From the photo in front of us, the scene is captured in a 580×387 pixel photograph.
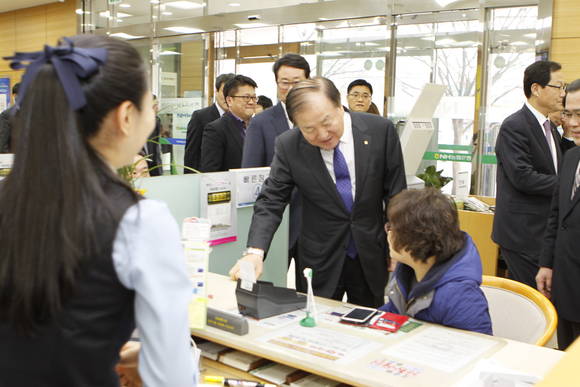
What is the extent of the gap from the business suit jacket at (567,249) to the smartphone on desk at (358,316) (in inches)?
46.9

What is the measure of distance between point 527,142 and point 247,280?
235cm

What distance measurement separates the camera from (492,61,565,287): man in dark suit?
3.76 meters

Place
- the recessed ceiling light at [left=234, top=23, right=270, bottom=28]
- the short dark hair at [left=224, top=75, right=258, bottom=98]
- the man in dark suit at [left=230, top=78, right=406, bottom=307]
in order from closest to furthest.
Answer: the man in dark suit at [left=230, top=78, right=406, bottom=307]
the short dark hair at [left=224, top=75, right=258, bottom=98]
the recessed ceiling light at [left=234, top=23, right=270, bottom=28]

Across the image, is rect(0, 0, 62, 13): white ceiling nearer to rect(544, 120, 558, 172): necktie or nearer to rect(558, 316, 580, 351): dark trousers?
rect(544, 120, 558, 172): necktie

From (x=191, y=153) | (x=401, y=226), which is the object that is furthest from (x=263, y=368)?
(x=191, y=153)

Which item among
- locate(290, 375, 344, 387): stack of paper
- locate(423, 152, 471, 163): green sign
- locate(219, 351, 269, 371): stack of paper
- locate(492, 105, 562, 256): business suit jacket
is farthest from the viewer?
locate(423, 152, 471, 163): green sign

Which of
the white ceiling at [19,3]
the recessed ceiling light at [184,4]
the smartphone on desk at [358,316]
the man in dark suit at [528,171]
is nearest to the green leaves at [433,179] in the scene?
the man in dark suit at [528,171]

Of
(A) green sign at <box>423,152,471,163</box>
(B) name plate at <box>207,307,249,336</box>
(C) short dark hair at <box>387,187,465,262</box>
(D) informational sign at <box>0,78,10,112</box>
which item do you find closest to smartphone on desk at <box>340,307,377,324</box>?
(C) short dark hair at <box>387,187,465,262</box>

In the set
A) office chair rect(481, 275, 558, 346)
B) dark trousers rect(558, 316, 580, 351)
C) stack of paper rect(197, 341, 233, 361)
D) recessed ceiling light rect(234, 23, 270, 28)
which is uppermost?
recessed ceiling light rect(234, 23, 270, 28)

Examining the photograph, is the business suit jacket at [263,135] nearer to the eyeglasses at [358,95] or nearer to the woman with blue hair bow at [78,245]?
the eyeglasses at [358,95]

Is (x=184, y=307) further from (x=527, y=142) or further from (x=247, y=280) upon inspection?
(x=527, y=142)

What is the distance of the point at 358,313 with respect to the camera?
88.1 inches

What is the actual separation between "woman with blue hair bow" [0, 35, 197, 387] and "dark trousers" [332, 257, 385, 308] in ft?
6.11

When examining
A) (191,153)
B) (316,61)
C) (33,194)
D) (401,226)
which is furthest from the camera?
(316,61)
